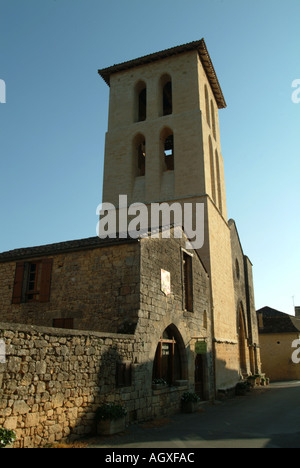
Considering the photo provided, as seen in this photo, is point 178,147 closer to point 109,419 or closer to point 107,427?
point 109,419

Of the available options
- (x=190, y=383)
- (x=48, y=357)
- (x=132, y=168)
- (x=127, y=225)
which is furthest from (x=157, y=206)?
(x=48, y=357)

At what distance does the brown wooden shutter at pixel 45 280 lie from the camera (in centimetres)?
1077

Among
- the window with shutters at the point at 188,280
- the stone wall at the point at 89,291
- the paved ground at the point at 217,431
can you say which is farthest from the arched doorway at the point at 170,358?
the stone wall at the point at 89,291

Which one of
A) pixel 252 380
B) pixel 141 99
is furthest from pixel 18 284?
pixel 141 99

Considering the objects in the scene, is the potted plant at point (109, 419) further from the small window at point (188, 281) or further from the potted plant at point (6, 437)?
the small window at point (188, 281)

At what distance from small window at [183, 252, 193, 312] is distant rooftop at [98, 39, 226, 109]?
1319 cm

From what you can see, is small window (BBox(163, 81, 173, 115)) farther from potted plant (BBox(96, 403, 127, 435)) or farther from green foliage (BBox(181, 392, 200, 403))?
potted plant (BBox(96, 403, 127, 435))

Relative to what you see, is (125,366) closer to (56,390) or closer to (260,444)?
(56,390)

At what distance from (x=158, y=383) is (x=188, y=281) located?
413cm

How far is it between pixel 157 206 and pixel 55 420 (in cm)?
1264

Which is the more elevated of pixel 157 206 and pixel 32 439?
pixel 157 206

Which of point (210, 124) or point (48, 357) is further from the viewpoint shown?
point (210, 124)

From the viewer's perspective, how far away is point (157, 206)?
18.0 m
